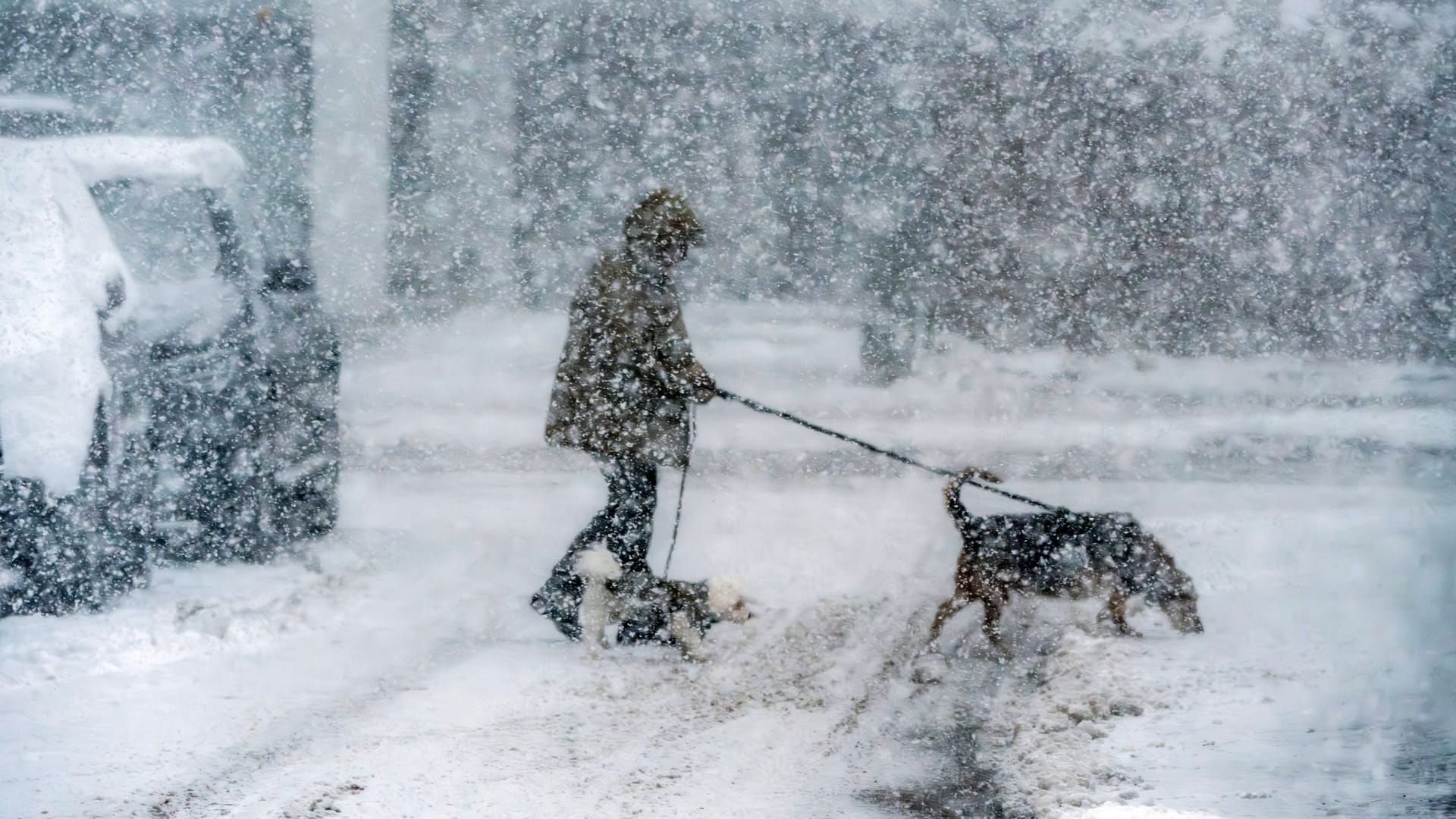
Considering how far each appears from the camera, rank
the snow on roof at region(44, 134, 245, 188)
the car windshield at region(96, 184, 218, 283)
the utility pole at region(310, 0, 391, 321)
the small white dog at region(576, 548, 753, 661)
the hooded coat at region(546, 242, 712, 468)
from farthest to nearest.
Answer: the utility pole at region(310, 0, 391, 321), the car windshield at region(96, 184, 218, 283), the snow on roof at region(44, 134, 245, 188), the small white dog at region(576, 548, 753, 661), the hooded coat at region(546, 242, 712, 468)

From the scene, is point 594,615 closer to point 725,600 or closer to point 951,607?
point 725,600

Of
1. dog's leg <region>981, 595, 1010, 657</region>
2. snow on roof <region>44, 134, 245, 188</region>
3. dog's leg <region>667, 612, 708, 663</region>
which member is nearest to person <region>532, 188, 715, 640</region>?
dog's leg <region>667, 612, 708, 663</region>

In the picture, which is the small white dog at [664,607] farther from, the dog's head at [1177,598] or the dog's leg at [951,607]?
the dog's head at [1177,598]

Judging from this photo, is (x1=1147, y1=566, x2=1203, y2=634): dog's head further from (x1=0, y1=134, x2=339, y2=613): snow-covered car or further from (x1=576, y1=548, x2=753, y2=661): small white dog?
(x1=0, y1=134, x2=339, y2=613): snow-covered car

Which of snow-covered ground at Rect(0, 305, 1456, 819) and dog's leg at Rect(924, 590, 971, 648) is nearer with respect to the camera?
snow-covered ground at Rect(0, 305, 1456, 819)

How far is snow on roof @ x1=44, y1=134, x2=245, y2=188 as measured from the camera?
147 inches

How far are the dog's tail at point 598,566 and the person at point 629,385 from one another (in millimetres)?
45

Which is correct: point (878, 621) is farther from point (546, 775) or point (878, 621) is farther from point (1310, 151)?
point (1310, 151)

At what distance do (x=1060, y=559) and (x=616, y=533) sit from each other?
143 cm

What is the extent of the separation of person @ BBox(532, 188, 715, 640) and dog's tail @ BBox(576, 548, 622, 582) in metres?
0.05

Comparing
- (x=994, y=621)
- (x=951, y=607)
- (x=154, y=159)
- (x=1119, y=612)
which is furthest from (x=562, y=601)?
(x=154, y=159)

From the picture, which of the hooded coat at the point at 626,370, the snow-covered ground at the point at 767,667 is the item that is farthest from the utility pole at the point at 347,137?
the hooded coat at the point at 626,370

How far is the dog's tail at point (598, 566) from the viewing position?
3.23m

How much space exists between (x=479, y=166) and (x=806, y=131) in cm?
274
